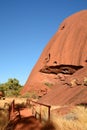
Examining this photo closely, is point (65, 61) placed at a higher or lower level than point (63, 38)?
lower

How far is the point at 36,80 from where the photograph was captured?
166 feet

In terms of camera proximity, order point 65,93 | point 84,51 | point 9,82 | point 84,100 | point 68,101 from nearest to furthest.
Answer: point 84,100
point 68,101
point 65,93
point 84,51
point 9,82

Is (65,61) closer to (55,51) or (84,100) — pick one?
(55,51)

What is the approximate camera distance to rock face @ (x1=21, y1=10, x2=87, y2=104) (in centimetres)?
4801

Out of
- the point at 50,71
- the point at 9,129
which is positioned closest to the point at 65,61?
the point at 50,71

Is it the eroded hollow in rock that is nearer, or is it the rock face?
the eroded hollow in rock

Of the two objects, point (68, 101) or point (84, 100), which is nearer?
point (84, 100)

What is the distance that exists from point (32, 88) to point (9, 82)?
10.5m

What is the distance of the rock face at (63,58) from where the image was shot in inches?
1890

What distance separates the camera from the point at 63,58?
49.5 m

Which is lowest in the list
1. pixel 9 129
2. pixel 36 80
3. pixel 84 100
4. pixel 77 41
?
pixel 9 129

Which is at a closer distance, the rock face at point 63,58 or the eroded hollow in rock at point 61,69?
the eroded hollow in rock at point 61,69

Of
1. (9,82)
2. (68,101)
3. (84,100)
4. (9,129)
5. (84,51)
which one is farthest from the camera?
(9,82)

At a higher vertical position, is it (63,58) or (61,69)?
(63,58)
